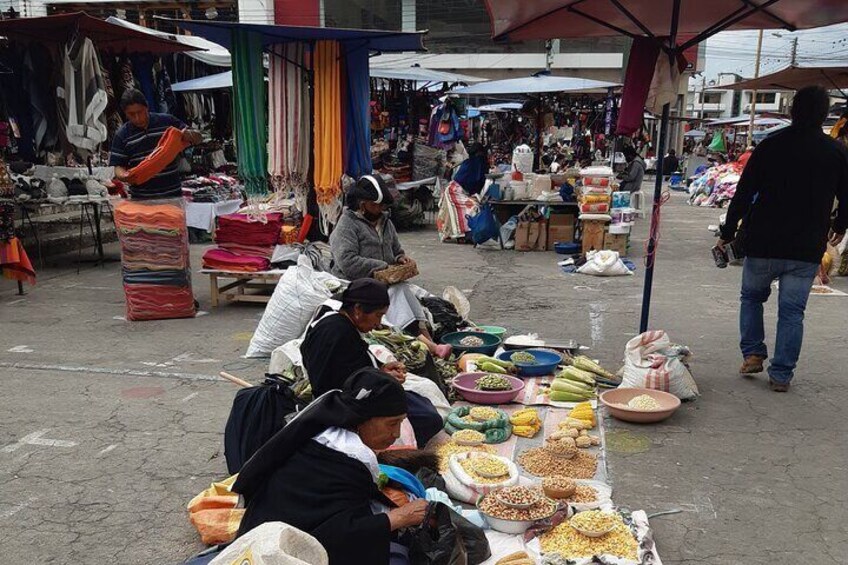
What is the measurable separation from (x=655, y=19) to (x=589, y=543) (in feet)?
16.0

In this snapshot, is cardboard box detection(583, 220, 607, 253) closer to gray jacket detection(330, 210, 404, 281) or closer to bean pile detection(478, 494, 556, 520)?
gray jacket detection(330, 210, 404, 281)

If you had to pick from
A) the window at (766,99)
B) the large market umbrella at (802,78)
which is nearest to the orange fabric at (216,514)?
the large market umbrella at (802,78)

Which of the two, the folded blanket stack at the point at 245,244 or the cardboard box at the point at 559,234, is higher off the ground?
the folded blanket stack at the point at 245,244

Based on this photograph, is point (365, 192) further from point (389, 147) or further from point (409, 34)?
point (389, 147)

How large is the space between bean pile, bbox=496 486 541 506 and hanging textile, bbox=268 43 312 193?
447cm

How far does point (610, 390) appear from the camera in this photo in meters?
4.80

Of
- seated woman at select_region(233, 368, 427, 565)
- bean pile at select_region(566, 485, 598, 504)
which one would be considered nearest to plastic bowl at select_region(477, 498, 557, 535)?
Result: bean pile at select_region(566, 485, 598, 504)

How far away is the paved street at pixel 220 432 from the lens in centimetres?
327

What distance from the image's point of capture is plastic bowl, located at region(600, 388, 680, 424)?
4461 mm

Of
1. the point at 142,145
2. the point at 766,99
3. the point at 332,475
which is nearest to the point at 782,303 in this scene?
the point at 332,475

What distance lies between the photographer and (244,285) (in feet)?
25.3

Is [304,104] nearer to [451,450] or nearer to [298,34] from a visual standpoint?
[298,34]

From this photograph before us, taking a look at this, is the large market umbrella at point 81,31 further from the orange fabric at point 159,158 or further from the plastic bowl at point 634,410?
the plastic bowl at point 634,410

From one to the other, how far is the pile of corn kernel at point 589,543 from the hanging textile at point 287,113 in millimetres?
4773
